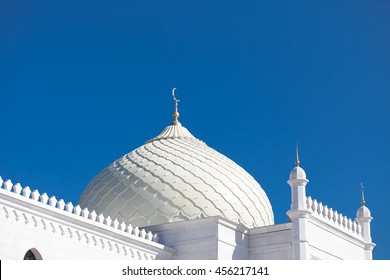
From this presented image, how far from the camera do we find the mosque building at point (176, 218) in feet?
53.5

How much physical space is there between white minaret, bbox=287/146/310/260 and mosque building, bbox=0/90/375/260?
0.02m

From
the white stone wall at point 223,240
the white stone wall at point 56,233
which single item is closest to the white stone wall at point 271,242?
the white stone wall at point 223,240

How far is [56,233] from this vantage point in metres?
16.6

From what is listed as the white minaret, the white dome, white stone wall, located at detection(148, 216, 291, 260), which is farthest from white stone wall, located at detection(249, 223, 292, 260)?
the white dome

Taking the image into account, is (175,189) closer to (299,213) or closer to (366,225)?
(299,213)

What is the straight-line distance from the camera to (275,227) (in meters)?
19.1

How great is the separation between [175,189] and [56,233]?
16.1 feet

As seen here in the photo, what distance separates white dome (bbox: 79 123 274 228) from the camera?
20609 mm

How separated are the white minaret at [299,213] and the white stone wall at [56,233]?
3.13 meters

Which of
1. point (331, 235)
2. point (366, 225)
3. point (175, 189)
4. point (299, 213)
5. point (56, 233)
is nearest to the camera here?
point (56, 233)

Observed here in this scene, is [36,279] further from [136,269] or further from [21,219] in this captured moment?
[21,219]

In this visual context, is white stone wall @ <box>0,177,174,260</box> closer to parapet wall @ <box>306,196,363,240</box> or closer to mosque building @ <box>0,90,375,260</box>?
mosque building @ <box>0,90,375,260</box>

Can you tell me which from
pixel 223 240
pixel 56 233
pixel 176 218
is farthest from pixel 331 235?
pixel 56 233

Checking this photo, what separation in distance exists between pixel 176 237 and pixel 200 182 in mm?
A: 2241
